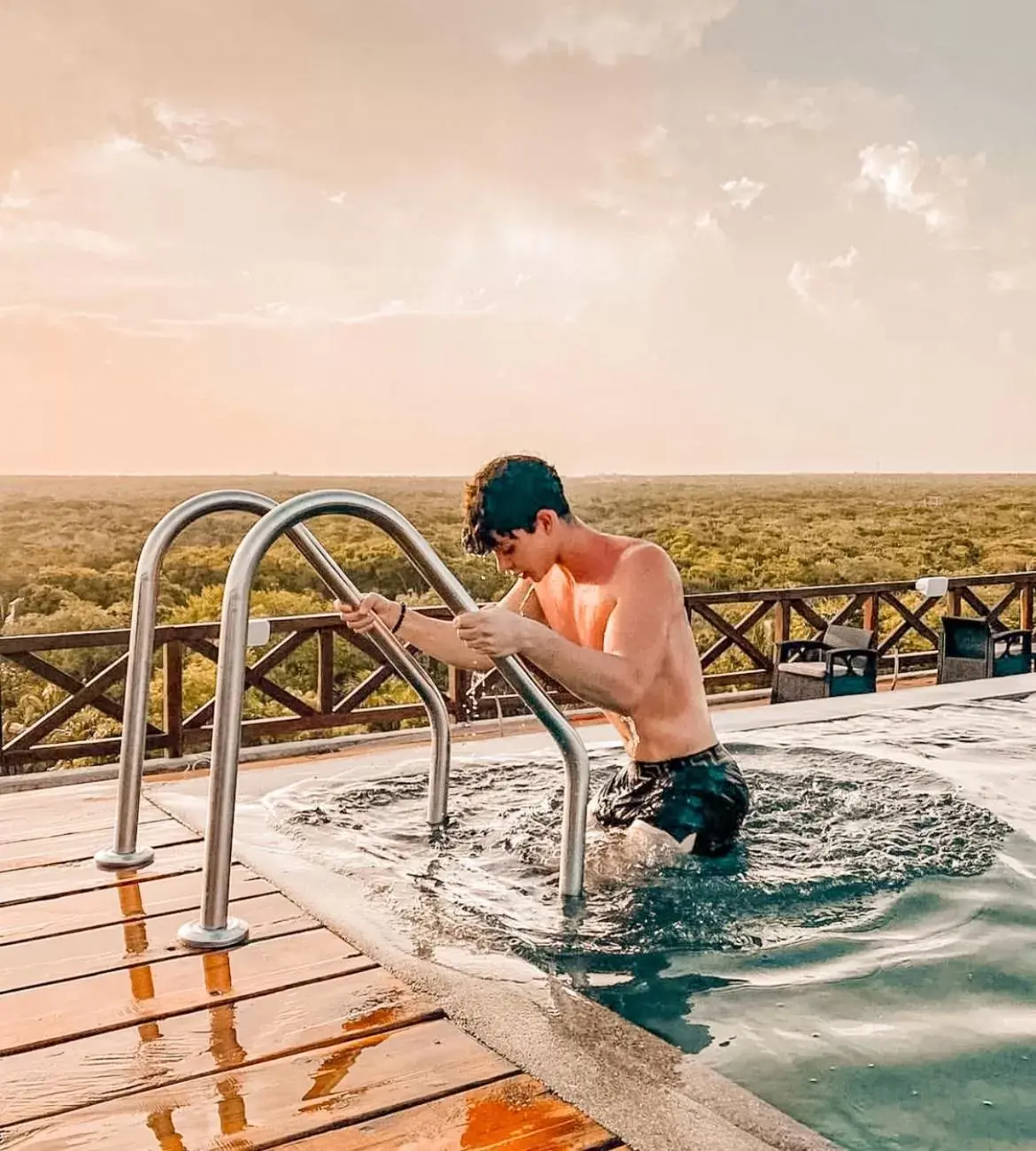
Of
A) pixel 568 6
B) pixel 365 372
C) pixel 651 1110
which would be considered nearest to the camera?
pixel 651 1110

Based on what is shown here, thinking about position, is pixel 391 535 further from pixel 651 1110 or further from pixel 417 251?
pixel 417 251

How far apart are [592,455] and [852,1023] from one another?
2863cm

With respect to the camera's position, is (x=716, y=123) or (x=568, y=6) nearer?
(x=568, y=6)

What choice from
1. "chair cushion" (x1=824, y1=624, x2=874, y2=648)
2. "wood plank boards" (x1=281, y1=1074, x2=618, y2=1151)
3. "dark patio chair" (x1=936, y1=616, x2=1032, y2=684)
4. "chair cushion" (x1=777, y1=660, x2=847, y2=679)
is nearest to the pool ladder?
"wood plank boards" (x1=281, y1=1074, x2=618, y2=1151)

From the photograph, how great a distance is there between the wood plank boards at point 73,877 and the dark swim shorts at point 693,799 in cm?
112

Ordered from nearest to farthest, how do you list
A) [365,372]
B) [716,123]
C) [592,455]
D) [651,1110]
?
[651,1110] → [716,123] → [365,372] → [592,455]

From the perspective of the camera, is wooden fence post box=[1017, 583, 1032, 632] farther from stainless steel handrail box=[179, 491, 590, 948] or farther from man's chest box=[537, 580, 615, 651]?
stainless steel handrail box=[179, 491, 590, 948]

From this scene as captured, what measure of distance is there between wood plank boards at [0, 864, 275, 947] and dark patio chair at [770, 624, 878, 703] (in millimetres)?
3944

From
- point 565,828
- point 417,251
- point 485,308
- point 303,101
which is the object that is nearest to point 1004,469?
point 485,308

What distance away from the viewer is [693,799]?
295 cm

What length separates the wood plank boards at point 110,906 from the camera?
232 cm

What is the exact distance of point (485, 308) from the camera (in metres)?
28.4

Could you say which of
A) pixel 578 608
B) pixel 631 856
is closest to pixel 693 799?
pixel 631 856

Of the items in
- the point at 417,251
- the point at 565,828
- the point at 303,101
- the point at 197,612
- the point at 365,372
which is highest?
the point at 303,101
